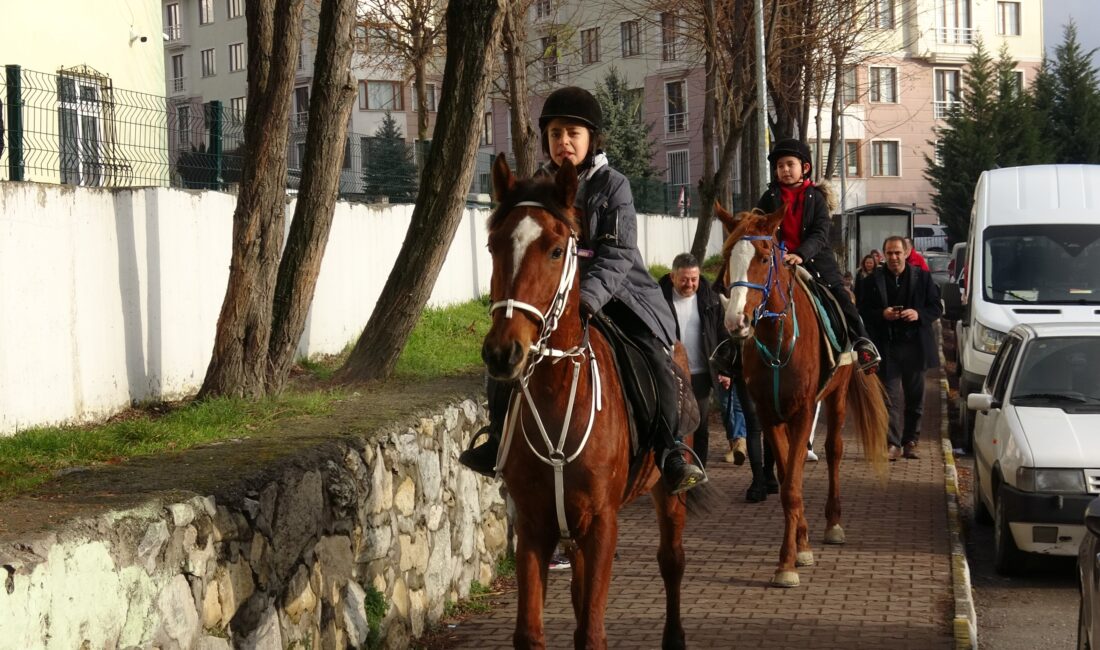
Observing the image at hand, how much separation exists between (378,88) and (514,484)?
219ft

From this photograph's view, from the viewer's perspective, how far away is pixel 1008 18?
81062 mm

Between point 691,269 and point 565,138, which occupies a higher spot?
point 565,138

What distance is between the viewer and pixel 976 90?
6769 cm

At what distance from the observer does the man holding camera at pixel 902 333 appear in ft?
51.8

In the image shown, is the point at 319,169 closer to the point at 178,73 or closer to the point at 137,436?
the point at 137,436

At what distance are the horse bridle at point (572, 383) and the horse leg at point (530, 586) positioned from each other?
5.3 inches

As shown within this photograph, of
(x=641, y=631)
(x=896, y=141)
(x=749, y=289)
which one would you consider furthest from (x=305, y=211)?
(x=896, y=141)

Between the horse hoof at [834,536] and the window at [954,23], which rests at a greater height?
the window at [954,23]

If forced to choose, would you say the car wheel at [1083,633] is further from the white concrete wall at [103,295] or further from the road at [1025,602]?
the white concrete wall at [103,295]

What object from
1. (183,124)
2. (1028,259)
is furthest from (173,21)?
(183,124)

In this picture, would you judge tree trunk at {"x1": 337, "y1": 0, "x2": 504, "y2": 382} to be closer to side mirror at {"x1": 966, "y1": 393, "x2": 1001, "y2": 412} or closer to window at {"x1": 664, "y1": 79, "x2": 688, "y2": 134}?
side mirror at {"x1": 966, "y1": 393, "x2": 1001, "y2": 412}

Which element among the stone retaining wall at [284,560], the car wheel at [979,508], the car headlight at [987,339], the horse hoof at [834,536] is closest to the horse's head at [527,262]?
the stone retaining wall at [284,560]

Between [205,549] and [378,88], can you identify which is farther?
[378,88]

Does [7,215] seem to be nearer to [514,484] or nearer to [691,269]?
[514,484]
